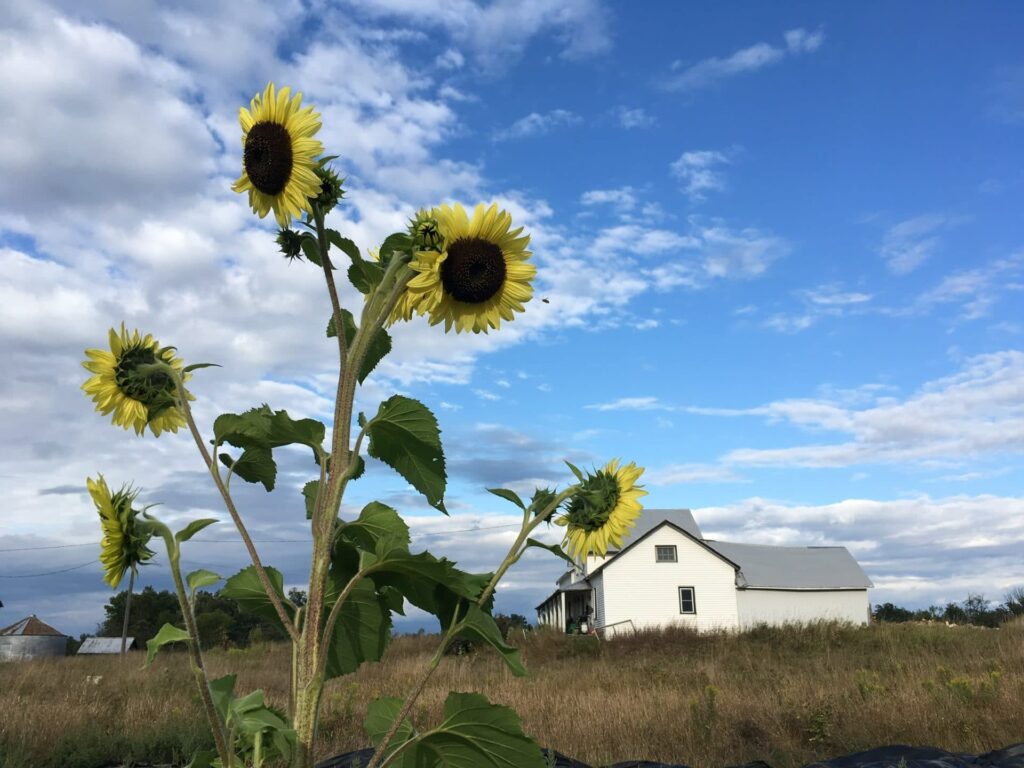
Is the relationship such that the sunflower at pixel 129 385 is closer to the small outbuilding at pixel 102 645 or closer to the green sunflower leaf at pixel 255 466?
the green sunflower leaf at pixel 255 466

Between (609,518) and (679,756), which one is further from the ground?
Answer: (609,518)

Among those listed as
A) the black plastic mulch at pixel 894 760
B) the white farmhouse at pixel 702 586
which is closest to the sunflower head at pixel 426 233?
the black plastic mulch at pixel 894 760

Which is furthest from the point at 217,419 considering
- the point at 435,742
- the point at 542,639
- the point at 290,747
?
the point at 542,639

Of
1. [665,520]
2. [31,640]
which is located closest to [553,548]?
[665,520]

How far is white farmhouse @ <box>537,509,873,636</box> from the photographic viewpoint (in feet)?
117

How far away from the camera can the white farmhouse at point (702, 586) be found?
1405 inches

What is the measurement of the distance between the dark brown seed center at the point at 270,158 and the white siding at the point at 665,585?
35051 millimetres

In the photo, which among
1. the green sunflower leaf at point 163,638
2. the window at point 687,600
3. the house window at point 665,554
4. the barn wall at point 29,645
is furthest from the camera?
the barn wall at point 29,645

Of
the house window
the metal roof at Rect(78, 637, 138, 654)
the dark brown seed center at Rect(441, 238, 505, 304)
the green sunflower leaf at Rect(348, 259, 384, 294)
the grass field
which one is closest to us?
the dark brown seed center at Rect(441, 238, 505, 304)

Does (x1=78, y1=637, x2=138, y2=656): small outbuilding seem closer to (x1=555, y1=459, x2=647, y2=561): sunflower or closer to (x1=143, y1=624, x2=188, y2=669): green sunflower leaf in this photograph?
(x1=143, y1=624, x2=188, y2=669): green sunflower leaf

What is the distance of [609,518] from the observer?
238 centimetres

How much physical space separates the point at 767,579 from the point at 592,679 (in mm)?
25163

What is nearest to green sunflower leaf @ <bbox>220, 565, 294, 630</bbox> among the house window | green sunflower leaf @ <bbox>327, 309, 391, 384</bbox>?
green sunflower leaf @ <bbox>327, 309, 391, 384</bbox>

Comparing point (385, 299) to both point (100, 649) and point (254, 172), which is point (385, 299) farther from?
point (100, 649)
